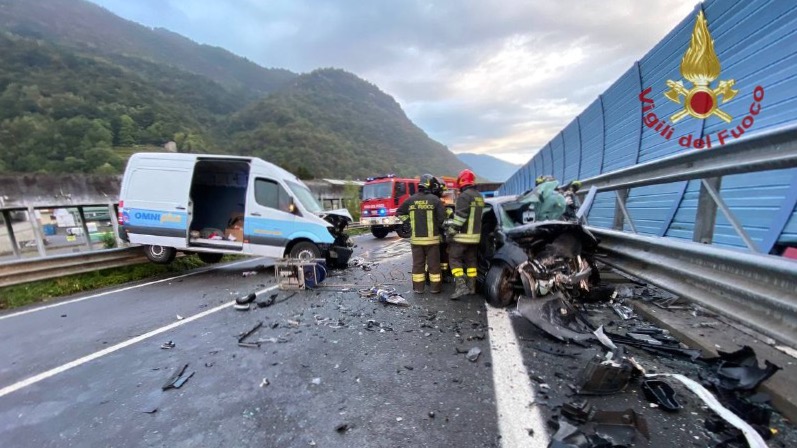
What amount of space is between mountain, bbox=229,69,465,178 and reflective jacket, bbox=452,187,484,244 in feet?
128

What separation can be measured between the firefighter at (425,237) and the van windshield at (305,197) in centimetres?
271

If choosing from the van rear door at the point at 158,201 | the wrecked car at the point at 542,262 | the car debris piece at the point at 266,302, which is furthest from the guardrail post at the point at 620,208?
the van rear door at the point at 158,201

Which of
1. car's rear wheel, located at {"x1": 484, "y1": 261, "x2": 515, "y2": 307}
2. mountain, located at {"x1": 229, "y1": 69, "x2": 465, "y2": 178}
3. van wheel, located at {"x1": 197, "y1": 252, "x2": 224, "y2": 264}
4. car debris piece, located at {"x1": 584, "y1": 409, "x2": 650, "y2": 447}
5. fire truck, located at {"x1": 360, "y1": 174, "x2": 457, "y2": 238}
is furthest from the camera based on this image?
mountain, located at {"x1": 229, "y1": 69, "x2": 465, "y2": 178}

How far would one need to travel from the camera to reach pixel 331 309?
4.41 metres

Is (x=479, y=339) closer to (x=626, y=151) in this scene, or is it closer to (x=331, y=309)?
(x=331, y=309)

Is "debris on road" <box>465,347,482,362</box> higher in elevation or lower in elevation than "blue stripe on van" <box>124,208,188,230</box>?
lower

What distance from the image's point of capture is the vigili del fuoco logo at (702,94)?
3.97 meters

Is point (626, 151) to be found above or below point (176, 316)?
above

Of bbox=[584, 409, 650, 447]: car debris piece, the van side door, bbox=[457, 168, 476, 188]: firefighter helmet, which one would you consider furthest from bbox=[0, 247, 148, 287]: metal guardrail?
bbox=[584, 409, 650, 447]: car debris piece

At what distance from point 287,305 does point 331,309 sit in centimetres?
68

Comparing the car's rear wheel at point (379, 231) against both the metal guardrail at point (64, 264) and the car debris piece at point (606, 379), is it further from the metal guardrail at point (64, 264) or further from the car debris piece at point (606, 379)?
the car debris piece at point (606, 379)

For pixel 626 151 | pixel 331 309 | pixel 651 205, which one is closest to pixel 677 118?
pixel 651 205

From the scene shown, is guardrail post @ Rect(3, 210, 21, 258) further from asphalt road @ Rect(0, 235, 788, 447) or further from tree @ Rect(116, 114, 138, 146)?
tree @ Rect(116, 114, 138, 146)

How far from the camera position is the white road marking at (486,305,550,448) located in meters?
1.84
